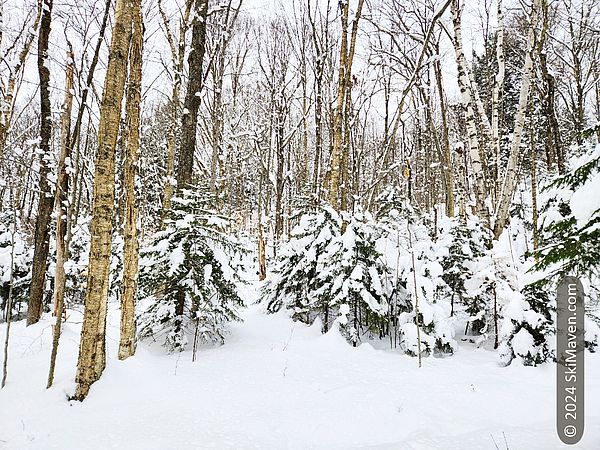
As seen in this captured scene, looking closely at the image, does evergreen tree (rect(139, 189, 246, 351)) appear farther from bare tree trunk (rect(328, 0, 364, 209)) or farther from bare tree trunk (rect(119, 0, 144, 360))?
bare tree trunk (rect(328, 0, 364, 209))

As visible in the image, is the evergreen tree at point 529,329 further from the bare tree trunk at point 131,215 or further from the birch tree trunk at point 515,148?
the bare tree trunk at point 131,215

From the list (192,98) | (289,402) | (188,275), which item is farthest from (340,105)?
(289,402)

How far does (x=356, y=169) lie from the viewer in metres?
16.0

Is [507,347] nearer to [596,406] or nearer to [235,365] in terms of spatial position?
[596,406]

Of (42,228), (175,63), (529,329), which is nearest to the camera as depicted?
(529,329)

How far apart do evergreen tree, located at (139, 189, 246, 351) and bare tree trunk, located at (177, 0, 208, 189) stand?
698 millimetres

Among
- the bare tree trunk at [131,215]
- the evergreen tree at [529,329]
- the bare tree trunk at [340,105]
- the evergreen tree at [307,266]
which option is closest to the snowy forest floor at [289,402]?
the evergreen tree at [529,329]

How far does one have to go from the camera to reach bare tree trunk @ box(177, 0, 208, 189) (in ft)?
21.7

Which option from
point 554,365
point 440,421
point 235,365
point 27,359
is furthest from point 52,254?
point 554,365

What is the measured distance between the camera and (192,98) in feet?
21.9

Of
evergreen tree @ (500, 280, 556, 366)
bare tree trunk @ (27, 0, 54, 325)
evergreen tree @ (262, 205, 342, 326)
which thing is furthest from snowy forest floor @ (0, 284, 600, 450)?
bare tree trunk @ (27, 0, 54, 325)

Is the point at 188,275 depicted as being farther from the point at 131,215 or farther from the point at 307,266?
the point at 307,266

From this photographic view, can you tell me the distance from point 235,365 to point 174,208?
2.77m

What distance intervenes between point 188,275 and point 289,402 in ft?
8.81
